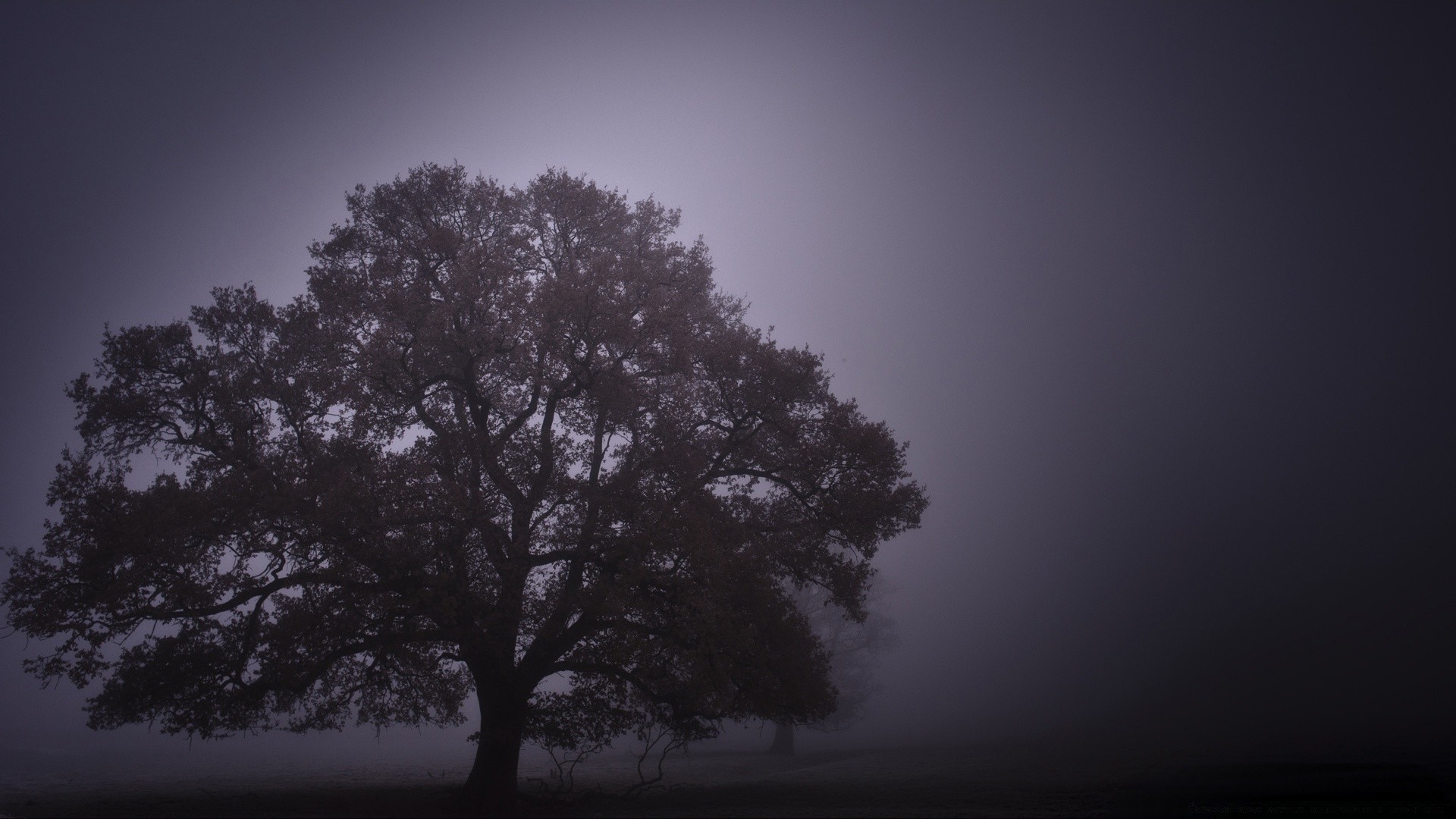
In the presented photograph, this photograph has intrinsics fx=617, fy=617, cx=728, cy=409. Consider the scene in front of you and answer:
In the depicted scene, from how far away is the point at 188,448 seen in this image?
54.3 feet

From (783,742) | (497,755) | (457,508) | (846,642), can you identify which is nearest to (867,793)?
(497,755)

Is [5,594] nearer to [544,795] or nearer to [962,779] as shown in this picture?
[544,795]

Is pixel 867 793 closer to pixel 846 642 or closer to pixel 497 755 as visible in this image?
pixel 497 755

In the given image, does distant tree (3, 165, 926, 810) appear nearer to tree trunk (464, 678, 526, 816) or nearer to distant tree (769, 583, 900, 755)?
tree trunk (464, 678, 526, 816)

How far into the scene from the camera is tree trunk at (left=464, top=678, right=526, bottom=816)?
1493 centimetres

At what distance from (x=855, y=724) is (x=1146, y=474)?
75.6 meters

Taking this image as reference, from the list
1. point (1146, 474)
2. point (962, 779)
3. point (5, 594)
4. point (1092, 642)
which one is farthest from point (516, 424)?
point (1146, 474)

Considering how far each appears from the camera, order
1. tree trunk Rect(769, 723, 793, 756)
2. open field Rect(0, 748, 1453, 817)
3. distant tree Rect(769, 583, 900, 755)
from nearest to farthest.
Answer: open field Rect(0, 748, 1453, 817), tree trunk Rect(769, 723, 793, 756), distant tree Rect(769, 583, 900, 755)

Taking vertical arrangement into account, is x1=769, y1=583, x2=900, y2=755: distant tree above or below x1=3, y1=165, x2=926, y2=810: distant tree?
below

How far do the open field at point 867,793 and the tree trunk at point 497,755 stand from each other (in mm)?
579

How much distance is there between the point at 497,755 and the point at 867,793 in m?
9.43

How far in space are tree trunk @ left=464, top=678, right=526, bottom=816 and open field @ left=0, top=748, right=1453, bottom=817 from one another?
1.90ft

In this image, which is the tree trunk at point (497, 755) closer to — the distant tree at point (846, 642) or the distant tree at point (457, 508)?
the distant tree at point (457, 508)

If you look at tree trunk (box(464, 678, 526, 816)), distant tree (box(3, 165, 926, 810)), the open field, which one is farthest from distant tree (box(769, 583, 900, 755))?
tree trunk (box(464, 678, 526, 816))
